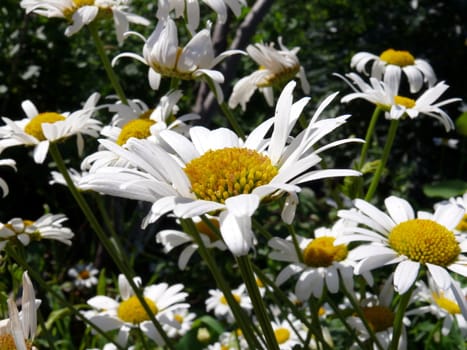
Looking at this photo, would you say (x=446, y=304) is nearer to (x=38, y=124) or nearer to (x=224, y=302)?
(x=224, y=302)

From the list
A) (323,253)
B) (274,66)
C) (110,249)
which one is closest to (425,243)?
(323,253)

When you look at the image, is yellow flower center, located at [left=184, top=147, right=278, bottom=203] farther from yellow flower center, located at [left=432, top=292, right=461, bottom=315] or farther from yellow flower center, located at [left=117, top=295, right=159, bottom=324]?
yellow flower center, located at [left=432, top=292, right=461, bottom=315]

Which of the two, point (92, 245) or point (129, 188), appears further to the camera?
point (92, 245)

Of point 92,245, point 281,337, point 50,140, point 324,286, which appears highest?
point 50,140

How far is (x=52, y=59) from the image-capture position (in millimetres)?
2664

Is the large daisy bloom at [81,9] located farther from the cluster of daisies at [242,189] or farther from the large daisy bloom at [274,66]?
the large daisy bloom at [274,66]

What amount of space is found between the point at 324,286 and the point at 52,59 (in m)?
1.99

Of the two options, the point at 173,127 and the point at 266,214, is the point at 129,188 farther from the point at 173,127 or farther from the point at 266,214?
the point at 266,214

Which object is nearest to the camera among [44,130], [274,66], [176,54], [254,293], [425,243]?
[254,293]

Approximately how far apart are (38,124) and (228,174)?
62 cm

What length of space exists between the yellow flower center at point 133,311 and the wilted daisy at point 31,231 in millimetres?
229

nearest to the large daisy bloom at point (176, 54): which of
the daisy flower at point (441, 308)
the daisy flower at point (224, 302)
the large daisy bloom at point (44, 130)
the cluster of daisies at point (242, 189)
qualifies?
the cluster of daisies at point (242, 189)

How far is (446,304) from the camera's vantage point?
1342mm

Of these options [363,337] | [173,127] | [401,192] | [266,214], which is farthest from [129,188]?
[401,192]
